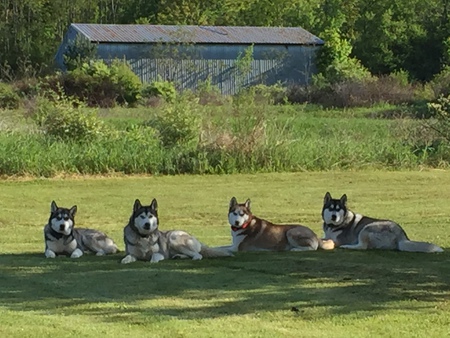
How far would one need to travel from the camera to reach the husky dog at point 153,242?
11.4 metres

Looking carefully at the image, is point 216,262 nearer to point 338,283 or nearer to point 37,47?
point 338,283

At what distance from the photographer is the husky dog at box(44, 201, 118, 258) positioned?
1173 cm

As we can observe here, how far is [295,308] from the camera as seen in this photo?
8.88 metres

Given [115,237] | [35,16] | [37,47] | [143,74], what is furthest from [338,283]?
[35,16]

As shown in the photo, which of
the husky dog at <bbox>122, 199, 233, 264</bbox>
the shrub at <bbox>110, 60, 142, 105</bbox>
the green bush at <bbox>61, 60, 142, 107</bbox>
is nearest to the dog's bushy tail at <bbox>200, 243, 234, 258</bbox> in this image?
the husky dog at <bbox>122, 199, 233, 264</bbox>

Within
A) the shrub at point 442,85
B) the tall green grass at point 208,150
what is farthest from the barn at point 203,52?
the tall green grass at point 208,150

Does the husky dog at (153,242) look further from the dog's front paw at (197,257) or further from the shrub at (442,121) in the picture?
the shrub at (442,121)

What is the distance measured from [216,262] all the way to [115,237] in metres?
4.20

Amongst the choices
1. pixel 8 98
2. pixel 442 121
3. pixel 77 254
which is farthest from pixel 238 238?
pixel 8 98

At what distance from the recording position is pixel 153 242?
11625 mm

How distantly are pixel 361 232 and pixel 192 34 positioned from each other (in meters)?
48.1

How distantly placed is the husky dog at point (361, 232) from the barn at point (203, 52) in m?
43.4

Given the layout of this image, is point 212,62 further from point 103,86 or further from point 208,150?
point 208,150

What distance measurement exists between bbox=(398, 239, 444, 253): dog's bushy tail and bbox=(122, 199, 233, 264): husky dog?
221 cm
